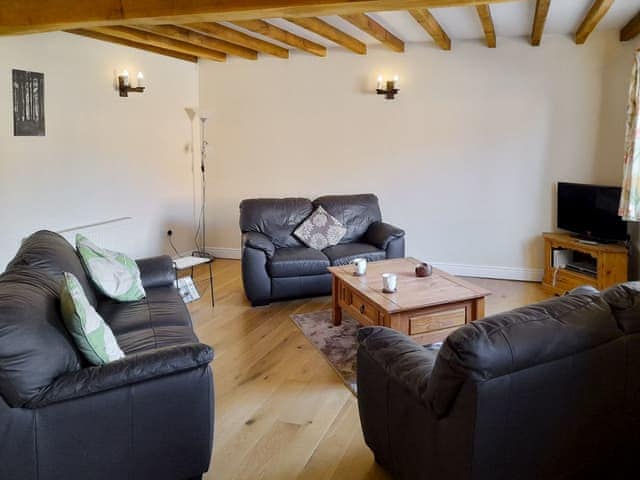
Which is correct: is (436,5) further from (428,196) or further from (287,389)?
(428,196)

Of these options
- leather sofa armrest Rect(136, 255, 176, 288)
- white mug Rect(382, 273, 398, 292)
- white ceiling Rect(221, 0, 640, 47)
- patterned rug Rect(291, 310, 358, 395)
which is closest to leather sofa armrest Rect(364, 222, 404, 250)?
patterned rug Rect(291, 310, 358, 395)

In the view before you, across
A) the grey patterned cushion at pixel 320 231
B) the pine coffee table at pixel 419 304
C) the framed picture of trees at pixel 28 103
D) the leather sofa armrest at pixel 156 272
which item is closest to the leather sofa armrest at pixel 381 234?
the grey patterned cushion at pixel 320 231

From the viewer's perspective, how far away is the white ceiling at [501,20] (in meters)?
4.32

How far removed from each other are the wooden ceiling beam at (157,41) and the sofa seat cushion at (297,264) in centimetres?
234

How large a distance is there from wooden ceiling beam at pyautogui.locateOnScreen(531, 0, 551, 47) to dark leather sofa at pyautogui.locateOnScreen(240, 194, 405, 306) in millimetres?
2187

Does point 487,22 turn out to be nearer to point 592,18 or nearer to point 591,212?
point 592,18

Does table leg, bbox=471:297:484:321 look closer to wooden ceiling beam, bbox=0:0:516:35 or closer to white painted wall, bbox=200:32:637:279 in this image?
wooden ceiling beam, bbox=0:0:516:35

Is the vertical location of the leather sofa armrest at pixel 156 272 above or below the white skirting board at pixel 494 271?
above

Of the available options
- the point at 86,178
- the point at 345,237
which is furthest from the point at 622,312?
the point at 86,178

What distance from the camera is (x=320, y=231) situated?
5324 mm

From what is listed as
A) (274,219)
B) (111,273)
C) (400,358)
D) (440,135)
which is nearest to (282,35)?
(274,219)

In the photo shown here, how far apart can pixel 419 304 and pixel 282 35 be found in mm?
3120

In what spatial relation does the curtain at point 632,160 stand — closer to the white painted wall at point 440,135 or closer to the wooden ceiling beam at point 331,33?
the white painted wall at point 440,135

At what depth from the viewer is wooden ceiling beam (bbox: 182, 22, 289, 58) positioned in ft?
15.7
